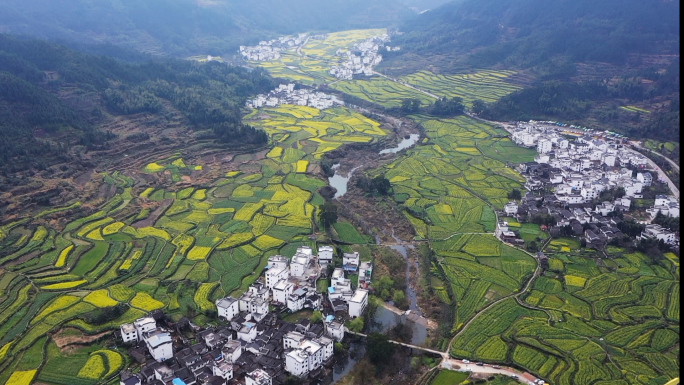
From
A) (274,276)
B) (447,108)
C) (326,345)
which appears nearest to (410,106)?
(447,108)

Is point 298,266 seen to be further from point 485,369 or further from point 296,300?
point 485,369

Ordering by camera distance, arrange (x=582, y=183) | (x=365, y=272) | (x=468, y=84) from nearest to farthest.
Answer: (x=365, y=272)
(x=582, y=183)
(x=468, y=84)

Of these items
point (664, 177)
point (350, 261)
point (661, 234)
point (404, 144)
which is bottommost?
point (404, 144)

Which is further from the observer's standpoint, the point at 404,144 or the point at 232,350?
the point at 404,144

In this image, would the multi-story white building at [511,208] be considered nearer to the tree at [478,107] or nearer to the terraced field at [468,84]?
the tree at [478,107]

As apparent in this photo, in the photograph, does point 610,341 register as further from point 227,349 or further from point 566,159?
point 566,159

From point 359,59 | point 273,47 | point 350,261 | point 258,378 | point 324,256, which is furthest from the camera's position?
point 273,47

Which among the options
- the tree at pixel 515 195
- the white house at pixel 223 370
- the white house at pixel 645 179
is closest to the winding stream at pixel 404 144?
the tree at pixel 515 195

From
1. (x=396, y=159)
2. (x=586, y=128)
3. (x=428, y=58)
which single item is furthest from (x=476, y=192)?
(x=428, y=58)

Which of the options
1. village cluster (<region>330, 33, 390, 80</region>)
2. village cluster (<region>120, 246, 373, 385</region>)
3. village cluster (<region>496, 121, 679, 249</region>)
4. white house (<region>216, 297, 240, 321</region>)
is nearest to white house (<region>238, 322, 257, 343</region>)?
village cluster (<region>120, 246, 373, 385</region>)
